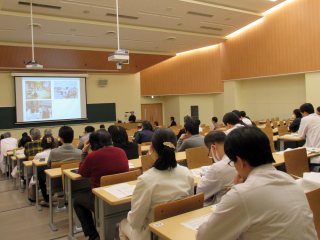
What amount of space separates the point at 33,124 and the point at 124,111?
4562 mm

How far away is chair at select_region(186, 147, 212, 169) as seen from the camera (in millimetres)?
4203

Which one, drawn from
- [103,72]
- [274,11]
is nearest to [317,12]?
[274,11]

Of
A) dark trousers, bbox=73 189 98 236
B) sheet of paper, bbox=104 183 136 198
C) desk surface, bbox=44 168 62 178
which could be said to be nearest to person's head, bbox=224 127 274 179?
sheet of paper, bbox=104 183 136 198

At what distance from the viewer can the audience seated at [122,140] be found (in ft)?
13.2

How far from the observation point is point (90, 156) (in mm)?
3166

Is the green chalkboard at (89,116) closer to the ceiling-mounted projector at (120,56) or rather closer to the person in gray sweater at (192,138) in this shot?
the ceiling-mounted projector at (120,56)

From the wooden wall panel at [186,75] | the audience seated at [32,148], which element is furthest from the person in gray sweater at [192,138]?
the wooden wall panel at [186,75]

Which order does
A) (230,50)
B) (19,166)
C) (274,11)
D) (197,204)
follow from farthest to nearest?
1. (230,50)
2. (274,11)
3. (19,166)
4. (197,204)

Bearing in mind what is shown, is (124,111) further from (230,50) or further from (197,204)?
(197,204)

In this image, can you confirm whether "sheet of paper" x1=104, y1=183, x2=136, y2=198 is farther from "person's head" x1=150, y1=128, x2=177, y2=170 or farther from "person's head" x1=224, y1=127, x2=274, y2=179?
"person's head" x1=224, y1=127, x2=274, y2=179

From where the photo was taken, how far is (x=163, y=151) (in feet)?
7.31

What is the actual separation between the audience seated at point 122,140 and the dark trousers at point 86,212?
2.94ft

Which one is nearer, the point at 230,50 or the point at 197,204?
the point at 197,204

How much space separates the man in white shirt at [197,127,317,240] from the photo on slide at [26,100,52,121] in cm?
1218
